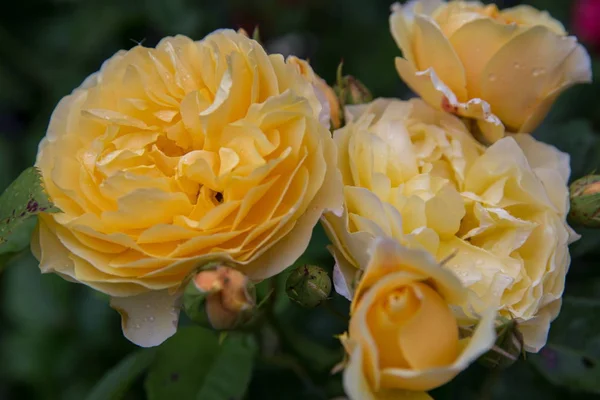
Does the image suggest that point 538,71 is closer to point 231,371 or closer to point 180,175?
point 180,175

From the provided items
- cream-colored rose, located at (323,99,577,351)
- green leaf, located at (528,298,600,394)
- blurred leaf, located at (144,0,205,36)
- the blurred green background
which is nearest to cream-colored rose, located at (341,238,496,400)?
cream-colored rose, located at (323,99,577,351)

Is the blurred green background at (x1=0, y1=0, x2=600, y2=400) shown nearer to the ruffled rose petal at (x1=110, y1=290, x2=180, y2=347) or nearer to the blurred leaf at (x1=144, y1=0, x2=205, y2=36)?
the blurred leaf at (x1=144, y1=0, x2=205, y2=36)

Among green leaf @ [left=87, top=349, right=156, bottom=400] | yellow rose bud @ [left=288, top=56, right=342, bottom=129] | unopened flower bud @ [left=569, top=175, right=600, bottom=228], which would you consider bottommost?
green leaf @ [left=87, top=349, right=156, bottom=400]

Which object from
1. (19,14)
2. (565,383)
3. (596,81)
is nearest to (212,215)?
(565,383)

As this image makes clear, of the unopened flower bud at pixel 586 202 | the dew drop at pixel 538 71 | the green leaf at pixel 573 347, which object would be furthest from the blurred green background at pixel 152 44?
the dew drop at pixel 538 71

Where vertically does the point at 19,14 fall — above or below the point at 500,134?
below

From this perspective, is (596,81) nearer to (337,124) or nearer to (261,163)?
(337,124)
